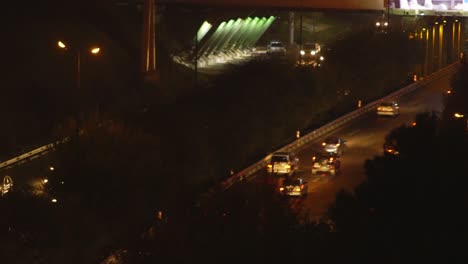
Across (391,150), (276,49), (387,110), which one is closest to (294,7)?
(276,49)

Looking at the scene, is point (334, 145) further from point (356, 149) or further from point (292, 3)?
point (292, 3)

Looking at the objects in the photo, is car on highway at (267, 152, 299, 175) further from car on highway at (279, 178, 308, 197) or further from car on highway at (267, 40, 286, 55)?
car on highway at (267, 40, 286, 55)

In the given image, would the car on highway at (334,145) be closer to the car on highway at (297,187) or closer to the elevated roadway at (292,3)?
the car on highway at (297,187)

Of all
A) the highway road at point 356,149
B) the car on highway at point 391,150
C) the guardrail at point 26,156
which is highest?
the car on highway at point 391,150

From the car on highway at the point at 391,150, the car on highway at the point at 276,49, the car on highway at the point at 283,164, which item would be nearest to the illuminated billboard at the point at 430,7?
the car on highway at the point at 276,49

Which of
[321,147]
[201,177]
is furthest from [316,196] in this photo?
[321,147]

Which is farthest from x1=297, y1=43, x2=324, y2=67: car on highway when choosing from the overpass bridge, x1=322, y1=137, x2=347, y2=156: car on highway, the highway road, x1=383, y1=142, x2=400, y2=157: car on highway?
x1=383, y1=142, x2=400, y2=157: car on highway

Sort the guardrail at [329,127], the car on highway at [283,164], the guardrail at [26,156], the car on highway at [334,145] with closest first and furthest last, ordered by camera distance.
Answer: the guardrail at [26,156] < the car on highway at [283,164] < the guardrail at [329,127] < the car on highway at [334,145]
